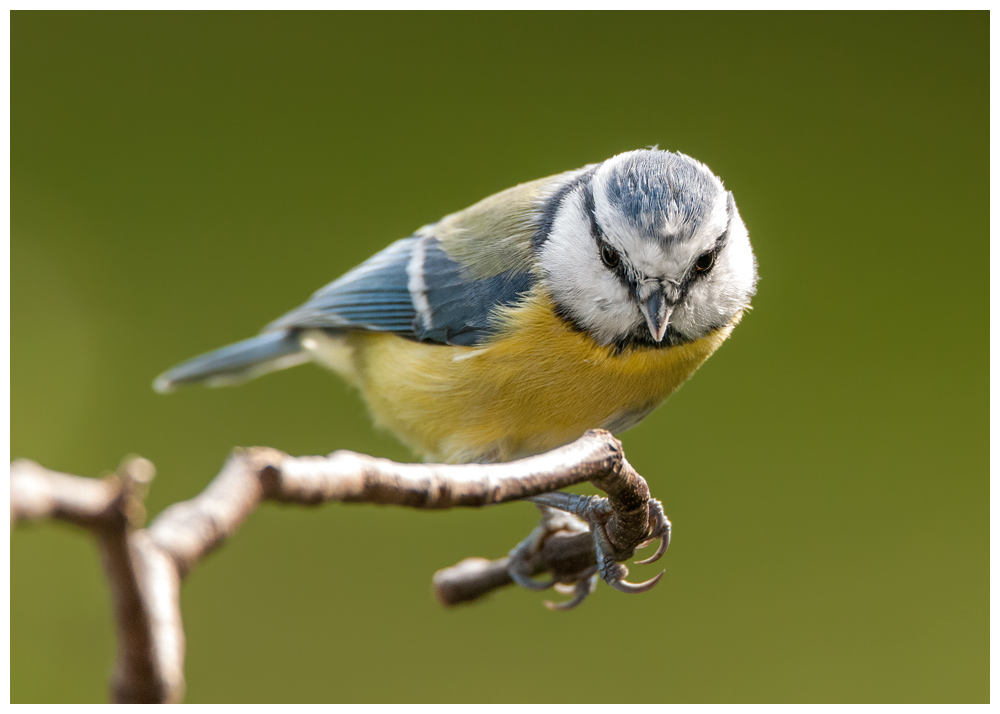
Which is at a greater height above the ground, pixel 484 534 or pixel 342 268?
pixel 342 268

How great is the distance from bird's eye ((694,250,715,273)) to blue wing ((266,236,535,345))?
0.67 feet

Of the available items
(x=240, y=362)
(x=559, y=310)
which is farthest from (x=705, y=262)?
(x=240, y=362)

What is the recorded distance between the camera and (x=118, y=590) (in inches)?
12.4

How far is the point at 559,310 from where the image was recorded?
1.00 metres

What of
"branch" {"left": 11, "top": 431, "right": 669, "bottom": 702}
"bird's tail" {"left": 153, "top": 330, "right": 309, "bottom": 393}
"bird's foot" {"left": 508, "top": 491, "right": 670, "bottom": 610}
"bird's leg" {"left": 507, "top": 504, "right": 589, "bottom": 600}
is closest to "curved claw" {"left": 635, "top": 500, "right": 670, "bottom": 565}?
"bird's foot" {"left": 508, "top": 491, "right": 670, "bottom": 610}

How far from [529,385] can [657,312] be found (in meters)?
0.19

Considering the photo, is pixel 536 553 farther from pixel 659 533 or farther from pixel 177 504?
pixel 177 504

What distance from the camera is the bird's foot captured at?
890 mm

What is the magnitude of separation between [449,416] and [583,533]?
23cm

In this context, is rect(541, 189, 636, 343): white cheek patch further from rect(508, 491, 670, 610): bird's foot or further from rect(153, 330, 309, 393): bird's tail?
rect(153, 330, 309, 393): bird's tail

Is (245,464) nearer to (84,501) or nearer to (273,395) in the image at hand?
(84,501)

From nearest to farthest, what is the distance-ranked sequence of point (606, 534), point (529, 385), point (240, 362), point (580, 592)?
point (606, 534)
point (529, 385)
point (580, 592)
point (240, 362)

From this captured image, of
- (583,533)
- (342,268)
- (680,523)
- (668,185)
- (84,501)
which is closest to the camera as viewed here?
(84,501)
